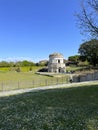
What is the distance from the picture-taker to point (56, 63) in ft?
367

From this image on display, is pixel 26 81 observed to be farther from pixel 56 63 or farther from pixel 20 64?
pixel 20 64

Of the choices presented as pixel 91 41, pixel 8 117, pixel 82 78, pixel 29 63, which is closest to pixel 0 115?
pixel 8 117

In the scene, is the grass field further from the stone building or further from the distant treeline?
the distant treeline

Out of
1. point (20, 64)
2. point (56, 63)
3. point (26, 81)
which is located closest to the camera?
point (26, 81)

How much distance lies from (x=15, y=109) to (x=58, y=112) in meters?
2.92

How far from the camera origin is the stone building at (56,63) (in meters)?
111

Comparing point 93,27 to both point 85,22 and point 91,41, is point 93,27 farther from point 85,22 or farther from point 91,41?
point 91,41

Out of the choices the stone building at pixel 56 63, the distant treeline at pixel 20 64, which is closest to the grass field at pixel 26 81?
the stone building at pixel 56 63

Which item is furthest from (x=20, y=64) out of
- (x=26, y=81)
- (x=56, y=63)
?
(x=26, y=81)

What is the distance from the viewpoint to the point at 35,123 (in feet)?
38.1

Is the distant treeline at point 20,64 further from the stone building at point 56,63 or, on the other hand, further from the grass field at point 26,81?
the grass field at point 26,81

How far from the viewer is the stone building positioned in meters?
111

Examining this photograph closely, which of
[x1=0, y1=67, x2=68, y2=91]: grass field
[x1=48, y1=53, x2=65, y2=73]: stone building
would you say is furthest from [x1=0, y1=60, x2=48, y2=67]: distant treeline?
[x1=0, y1=67, x2=68, y2=91]: grass field

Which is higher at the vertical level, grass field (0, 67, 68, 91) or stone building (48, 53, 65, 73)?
stone building (48, 53, 65, 73)
